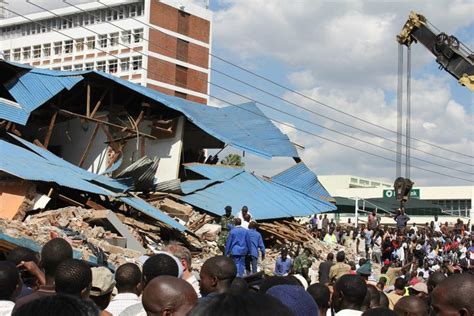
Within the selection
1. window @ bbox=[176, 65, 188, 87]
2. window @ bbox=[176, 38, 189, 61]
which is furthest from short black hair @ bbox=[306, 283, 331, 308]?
window @ bbox=[176, 38, 189, 61]

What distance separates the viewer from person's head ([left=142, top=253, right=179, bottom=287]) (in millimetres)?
5176

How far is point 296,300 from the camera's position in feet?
12.7

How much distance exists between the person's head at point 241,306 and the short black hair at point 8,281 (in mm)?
2535

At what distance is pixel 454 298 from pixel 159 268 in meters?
2.22

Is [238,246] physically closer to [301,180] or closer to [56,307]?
[56,307]

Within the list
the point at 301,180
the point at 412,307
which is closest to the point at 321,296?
the point at 412,307

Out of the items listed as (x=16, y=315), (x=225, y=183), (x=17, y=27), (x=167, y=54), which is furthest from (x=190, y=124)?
(x=17, y=27)

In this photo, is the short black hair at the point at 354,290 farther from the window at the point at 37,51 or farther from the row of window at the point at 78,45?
the window at the point at 37,51

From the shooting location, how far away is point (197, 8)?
76.9 m

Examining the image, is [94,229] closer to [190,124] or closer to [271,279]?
[190,124]

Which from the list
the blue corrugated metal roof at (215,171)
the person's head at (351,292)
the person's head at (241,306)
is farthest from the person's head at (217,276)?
the blue corrugated metal roof at (215,171)

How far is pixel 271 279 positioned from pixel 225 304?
2.50m

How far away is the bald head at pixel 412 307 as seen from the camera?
5.23 metres

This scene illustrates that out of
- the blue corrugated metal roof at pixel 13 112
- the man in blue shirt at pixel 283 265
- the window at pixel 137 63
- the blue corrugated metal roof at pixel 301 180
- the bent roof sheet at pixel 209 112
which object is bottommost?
the man in blue shirt at pixel 283 265
